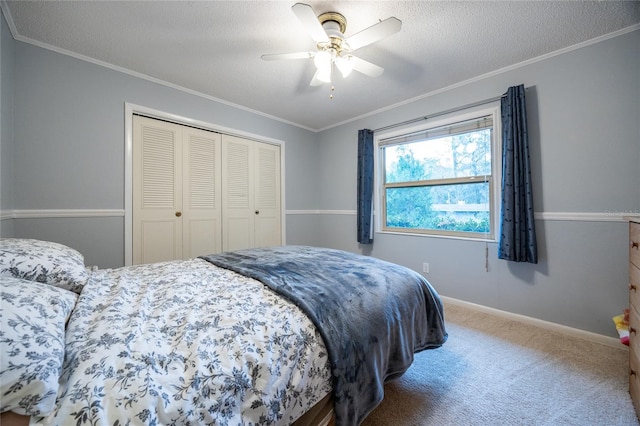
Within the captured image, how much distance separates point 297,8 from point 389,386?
228 centimetres

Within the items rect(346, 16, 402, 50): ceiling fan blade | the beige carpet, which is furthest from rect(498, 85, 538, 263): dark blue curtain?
rect(346, 16, 402, 50): ceiling fan blade

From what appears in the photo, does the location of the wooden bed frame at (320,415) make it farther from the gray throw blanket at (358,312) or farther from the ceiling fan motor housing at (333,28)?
the ceiling fan motor housing at (333,28)

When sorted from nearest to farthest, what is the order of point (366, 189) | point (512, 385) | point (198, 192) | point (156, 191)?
1. point (512, 385)
2. point (156, 191)
3. point (198, 192)
4. point (366, 189)

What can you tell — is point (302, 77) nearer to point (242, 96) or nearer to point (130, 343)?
point (242, 96)

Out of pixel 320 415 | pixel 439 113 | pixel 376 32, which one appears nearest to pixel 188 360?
pixel 320 415

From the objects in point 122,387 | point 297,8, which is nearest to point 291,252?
point 122,387

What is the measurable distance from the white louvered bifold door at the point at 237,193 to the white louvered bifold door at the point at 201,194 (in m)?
0.08

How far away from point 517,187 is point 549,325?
124 centimetres

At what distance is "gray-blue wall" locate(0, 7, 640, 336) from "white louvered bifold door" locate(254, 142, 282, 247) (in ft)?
3.86

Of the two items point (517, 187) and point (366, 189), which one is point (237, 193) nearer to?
point (366, 189)

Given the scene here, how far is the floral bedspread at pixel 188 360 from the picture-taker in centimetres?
59

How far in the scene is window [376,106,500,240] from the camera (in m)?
2.59

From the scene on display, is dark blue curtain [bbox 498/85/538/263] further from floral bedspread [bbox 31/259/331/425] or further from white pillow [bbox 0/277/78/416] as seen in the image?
white pillow [bbox 0/277/78/416]

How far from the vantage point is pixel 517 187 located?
2.25 m
